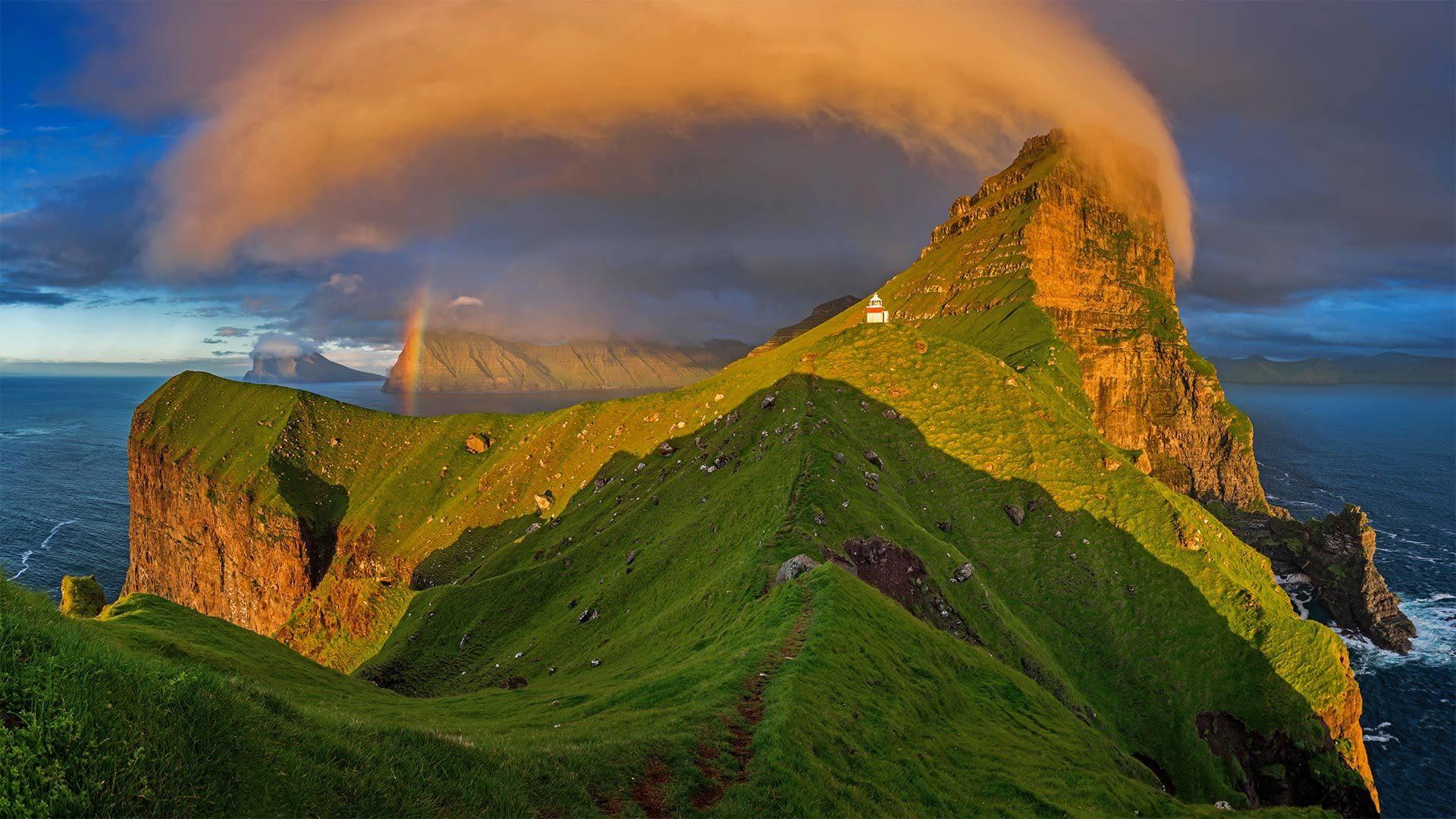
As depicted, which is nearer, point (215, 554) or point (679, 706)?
point (679, 706)

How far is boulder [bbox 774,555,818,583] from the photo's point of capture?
138 ft

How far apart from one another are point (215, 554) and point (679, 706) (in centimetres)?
18685

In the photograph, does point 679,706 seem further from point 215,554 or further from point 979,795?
point 215,554

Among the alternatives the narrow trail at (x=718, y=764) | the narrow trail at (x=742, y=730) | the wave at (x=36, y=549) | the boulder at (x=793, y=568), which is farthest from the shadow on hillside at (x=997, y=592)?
→ the wave at (x=36, y=549)

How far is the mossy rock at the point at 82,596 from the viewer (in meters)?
46.7

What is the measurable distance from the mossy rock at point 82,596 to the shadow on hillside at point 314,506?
96.3 meters

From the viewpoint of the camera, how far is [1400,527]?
184 m

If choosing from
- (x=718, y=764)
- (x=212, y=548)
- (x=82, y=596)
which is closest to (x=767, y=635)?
(x=718, y=764)

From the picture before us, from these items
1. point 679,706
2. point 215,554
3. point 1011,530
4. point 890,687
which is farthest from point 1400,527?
point 215,554

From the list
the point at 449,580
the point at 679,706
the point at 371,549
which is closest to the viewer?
the point at 679,706

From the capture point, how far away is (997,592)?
2549 inches

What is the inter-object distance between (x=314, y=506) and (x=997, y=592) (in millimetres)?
152760

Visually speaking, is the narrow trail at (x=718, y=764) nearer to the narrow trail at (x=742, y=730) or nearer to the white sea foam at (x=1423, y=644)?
the narrow trail at (x=742, y=730)

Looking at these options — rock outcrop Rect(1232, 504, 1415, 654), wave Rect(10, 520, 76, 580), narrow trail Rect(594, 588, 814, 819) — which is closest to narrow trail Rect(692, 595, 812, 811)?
narrow trail Rect(594, 588, 814, 819)
